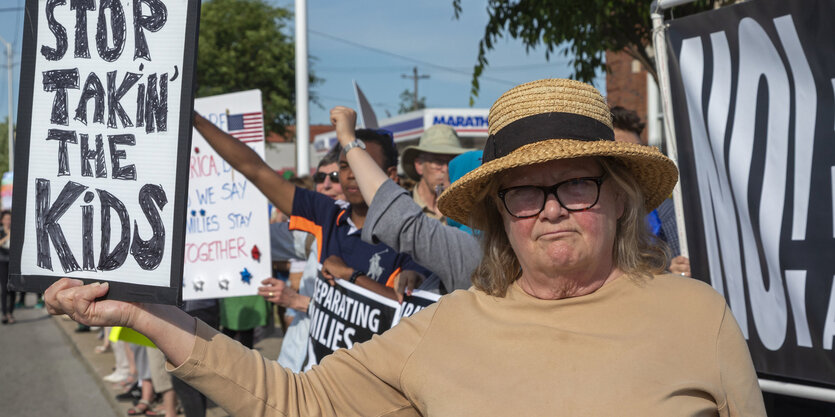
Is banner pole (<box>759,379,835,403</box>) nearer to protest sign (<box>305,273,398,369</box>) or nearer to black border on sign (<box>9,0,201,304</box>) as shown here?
protest sign (<box>305,273,398,369</box>)

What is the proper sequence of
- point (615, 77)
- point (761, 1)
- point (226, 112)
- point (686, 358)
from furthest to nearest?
point (615, 77)
point (226, 112)
point (761, 1)
point (686, 358)

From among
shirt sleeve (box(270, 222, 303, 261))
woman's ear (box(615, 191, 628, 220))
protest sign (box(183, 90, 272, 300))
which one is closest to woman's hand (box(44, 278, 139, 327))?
woman's ear (box(615, 191, 628, 220))

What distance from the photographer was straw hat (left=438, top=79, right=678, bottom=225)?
183 cm

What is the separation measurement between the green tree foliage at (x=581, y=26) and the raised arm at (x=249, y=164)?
10.0ft

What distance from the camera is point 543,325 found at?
185cm

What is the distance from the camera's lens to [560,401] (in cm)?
172

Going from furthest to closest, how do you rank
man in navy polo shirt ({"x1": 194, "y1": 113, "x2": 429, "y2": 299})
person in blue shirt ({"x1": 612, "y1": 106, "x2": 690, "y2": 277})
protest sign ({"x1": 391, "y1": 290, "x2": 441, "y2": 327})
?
person in blue shirt ({"x1": 612, "y1": 106, "x2": 690, "y2": 277}), man in navy polo shirt ({"x1": 194, "y1": 113, "x2": 429, "y2": 299}), protest sign ({"x1": 391, "y1": 290, "x2": 441, "y2": 327})

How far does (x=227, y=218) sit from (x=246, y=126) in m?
0.55

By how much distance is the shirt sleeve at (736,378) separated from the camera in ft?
5.58

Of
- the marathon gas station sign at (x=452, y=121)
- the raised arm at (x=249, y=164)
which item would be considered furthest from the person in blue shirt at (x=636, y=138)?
the marathon gas station sign at (x=452, y=121)

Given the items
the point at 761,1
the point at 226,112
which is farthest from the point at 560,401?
the point at 226,112

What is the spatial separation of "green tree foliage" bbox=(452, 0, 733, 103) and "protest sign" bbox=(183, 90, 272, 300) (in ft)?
6.59

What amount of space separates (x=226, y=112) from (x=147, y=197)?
10.4ft

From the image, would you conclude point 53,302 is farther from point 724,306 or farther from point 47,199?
point 724,306
